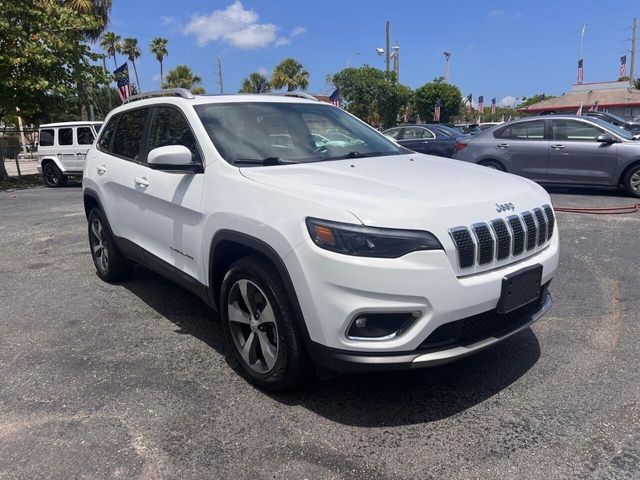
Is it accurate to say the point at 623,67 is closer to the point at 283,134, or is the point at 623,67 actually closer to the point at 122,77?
the point at 122,77

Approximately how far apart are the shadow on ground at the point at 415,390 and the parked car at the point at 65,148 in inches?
571

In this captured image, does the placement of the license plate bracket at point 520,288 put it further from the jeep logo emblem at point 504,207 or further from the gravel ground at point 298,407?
the gravel ground at point 298,407

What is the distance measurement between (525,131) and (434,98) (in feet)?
117

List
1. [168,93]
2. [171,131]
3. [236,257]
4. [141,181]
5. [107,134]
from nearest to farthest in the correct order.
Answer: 1. [236,257]
2. [171,131]
3. [141,181]
4. [168,93]
5. [107,134]

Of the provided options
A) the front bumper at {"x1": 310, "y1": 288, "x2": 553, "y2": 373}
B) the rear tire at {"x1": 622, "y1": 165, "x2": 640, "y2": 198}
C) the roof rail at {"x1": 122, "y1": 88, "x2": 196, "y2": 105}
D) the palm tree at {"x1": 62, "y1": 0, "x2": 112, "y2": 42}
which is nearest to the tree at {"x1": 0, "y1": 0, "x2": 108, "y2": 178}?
the palm tree at {"x1": 62, "y1": 0, "x2": 112, "y2": 42}

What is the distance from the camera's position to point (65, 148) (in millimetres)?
16391

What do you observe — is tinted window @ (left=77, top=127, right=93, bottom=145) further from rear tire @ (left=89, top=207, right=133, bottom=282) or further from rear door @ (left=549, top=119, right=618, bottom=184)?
rear door @ (left=549, top=119, right=618, bottom=184)

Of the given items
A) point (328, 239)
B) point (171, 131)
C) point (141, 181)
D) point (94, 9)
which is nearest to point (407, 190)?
point (328, 239)

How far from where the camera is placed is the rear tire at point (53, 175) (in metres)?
16.6

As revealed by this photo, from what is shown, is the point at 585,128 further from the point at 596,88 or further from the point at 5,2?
the point at 596,88

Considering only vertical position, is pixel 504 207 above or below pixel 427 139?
below

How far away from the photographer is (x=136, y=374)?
3.44 meters

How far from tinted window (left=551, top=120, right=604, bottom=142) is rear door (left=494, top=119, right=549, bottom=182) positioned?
25 centimetres

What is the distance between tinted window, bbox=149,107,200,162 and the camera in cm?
369
